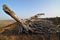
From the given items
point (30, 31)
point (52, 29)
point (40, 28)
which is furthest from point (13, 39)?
point (52, 29)

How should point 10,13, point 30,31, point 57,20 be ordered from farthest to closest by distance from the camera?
point 57,20, point 30,31, point 10,13

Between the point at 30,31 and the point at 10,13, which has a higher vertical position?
the point at 10,13

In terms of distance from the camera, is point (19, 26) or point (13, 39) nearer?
point (13, 39)

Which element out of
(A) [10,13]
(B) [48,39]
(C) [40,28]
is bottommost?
(B) [48,39]

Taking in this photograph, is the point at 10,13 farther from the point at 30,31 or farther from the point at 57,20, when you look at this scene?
the point at 57,20

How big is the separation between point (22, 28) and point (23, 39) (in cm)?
35

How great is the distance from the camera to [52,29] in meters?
4.84

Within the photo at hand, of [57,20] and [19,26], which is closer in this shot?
[19,26]

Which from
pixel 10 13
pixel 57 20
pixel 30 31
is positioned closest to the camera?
pixel 10 13

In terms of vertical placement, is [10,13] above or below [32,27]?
above

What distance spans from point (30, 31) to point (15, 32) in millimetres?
440

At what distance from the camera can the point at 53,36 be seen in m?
4.52

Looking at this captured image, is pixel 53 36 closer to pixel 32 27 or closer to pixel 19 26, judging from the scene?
pixel 32 27

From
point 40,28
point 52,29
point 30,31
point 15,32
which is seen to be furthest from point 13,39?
point 52,29
